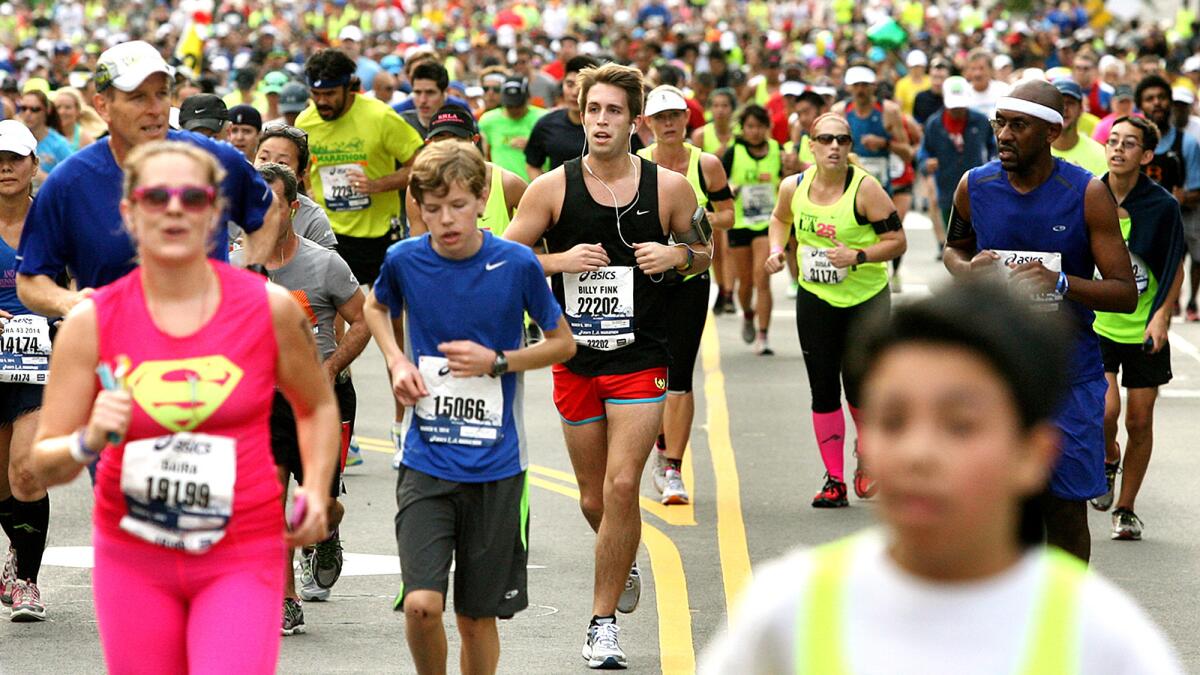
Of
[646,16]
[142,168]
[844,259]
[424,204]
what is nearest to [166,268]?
[142,168]

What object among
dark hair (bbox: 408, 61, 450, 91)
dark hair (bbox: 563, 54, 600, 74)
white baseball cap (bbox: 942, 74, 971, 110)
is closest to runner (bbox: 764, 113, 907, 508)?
dark hair (bbox: 563, 54, 600, 74)

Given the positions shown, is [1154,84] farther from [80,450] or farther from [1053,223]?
[80,450]

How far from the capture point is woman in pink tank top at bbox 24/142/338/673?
4.26 metres

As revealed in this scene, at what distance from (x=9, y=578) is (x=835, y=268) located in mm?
4414

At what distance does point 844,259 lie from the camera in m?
Answer: 10.2

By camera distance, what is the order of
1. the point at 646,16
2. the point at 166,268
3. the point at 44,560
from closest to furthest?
the point at 166,268 < the point at 44,560 < the point at 646,16

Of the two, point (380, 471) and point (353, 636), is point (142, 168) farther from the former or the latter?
point (380, 471)

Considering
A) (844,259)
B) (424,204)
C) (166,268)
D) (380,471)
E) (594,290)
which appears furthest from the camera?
(380,471)

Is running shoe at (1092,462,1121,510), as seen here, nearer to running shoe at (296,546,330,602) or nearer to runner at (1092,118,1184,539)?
runner at (1092,118,1184,539)

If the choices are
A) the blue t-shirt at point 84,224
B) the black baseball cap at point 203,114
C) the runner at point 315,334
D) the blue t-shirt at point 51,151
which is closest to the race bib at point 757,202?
the blue t-shirt at point 51,151

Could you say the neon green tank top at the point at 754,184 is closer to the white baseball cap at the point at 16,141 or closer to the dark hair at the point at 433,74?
the dark hair at the point at 433,74

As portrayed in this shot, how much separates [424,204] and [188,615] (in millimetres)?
1812

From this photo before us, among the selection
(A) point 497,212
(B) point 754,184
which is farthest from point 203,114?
(B) point 754,184

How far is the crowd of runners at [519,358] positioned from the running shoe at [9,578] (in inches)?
0.6
